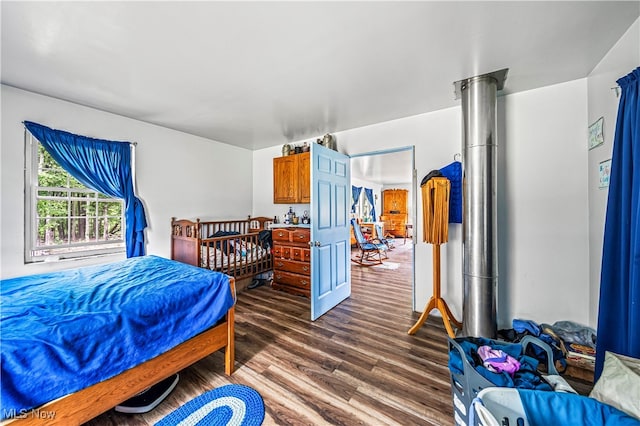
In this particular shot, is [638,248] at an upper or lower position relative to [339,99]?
lower

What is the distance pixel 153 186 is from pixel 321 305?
281cm

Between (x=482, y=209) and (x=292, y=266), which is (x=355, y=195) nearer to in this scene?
(x=292, y=266)

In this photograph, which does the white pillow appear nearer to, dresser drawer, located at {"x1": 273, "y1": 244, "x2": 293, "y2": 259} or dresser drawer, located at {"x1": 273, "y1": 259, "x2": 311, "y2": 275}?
dresser drawer, located at {"x1": 273, "y1": 259, "x2": 311, "y2": 275}

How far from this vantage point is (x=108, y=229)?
3037 mm

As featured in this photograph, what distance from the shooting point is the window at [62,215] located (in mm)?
2430

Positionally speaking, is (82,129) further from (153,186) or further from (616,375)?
(616,375)

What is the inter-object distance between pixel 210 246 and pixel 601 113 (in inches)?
176

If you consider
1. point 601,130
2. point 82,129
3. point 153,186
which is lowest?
point 153,186

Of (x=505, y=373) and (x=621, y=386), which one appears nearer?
(x=621, y=386)

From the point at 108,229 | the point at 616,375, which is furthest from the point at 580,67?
the point at 108,229

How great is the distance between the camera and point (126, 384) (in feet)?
4.35

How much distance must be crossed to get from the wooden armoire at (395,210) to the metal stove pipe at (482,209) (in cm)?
797

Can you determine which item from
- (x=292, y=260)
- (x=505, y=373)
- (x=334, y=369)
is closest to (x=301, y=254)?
(x=292, y=260)

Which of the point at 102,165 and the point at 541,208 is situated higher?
the point at 102,165
